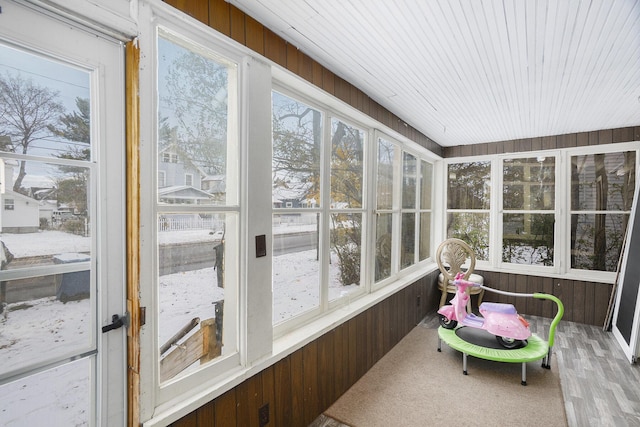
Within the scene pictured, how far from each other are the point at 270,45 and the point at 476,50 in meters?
1.33

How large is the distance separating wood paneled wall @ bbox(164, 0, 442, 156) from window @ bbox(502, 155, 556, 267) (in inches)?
112

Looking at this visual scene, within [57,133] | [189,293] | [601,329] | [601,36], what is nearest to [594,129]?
[601,329]

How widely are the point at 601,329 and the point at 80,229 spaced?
17.5ft

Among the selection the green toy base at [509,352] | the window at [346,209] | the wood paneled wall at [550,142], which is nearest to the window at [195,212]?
the window at [346,209]

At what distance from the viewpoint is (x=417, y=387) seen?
262cm

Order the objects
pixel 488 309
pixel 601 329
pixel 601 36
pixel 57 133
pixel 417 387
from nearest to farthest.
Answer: pixel 57 133 → pixel 601 36 → pixel 417 387 → pixel 488 309 → pixel 601 329

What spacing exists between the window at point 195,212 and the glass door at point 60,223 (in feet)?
0.63

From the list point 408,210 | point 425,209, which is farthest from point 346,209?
point 425,209

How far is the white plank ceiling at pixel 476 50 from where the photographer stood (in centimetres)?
159

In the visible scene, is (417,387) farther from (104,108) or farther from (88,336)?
(104,108)

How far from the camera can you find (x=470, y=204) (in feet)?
16.0

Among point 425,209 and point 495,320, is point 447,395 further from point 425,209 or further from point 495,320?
point 425,209

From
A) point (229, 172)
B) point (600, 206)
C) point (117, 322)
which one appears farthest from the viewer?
point (600, 206)

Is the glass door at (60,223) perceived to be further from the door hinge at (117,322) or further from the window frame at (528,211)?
the window frame at (528,211)
